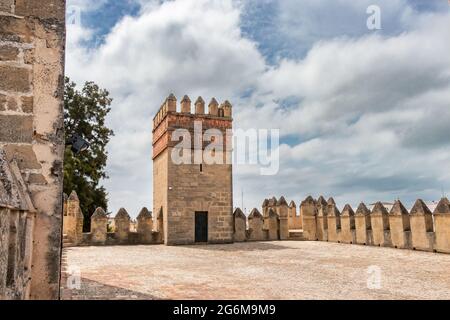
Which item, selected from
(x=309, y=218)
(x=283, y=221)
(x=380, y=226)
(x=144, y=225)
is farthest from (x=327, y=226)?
(x=144, y=225)

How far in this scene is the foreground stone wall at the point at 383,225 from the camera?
1254 cm

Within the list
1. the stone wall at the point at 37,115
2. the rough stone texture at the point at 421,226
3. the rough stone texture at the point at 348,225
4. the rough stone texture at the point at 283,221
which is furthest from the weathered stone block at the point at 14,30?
the rough stone texture at the point at 283,221

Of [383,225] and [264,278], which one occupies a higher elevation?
[383,225]

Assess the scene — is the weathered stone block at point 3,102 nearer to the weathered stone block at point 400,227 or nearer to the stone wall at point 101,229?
the stone wall at point 101,229

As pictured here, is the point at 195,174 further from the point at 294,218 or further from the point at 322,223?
the point at 294,218

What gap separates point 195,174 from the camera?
17828mm

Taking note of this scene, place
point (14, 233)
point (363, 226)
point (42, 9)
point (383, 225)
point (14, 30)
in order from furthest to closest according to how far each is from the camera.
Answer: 1. point (363, 226)
2. point (383, 225)
3. point (42, 9)
4. point (14, 30)
5. point (14, 233)

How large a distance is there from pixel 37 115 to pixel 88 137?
20.5 m

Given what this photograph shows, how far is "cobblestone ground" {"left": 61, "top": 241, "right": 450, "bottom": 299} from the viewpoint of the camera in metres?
5.89

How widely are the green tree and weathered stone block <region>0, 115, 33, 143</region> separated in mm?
18798

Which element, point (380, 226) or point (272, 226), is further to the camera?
point (272, 226)

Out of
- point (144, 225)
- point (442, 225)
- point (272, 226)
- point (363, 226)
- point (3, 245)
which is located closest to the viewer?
point (3, 245)

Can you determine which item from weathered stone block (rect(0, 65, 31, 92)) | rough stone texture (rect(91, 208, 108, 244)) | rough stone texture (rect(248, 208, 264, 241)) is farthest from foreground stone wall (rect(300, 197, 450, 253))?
weathered stone block (rect(0, 65, 31, 92))
